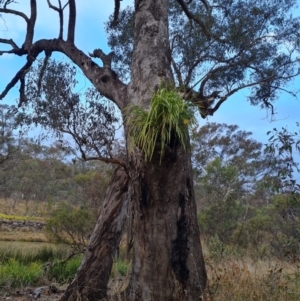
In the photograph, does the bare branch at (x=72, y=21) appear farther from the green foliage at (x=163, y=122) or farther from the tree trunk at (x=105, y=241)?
the green foliage at (x=163, y=122)

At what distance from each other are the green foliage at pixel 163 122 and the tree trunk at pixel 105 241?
90.3 inches

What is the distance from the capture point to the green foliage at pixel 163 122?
331cm

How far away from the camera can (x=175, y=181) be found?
12.2 ft

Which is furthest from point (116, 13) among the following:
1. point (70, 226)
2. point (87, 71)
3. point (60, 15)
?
point (70, 226)

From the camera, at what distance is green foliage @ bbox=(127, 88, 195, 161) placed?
3311 mm

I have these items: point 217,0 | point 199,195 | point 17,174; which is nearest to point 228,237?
point 199,195

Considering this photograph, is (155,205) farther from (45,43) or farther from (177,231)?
(45,43)

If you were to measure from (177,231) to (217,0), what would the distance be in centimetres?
682

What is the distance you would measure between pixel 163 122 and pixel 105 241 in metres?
2.82

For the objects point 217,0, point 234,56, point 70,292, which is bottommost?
point 70,292

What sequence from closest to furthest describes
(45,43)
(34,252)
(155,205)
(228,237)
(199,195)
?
(155,205) → (45,43) → (34,252) → (228,237) → (199,195)

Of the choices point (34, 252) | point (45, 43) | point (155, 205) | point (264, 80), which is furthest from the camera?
point (34, 252)

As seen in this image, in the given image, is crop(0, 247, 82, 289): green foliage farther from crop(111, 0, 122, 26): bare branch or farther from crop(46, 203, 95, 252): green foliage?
crop(46, 203, 95, 252): green foliage

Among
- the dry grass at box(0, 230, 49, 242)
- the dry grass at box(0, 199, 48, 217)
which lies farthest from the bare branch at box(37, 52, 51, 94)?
the dry grass at box(0, 199, 48, 217)
